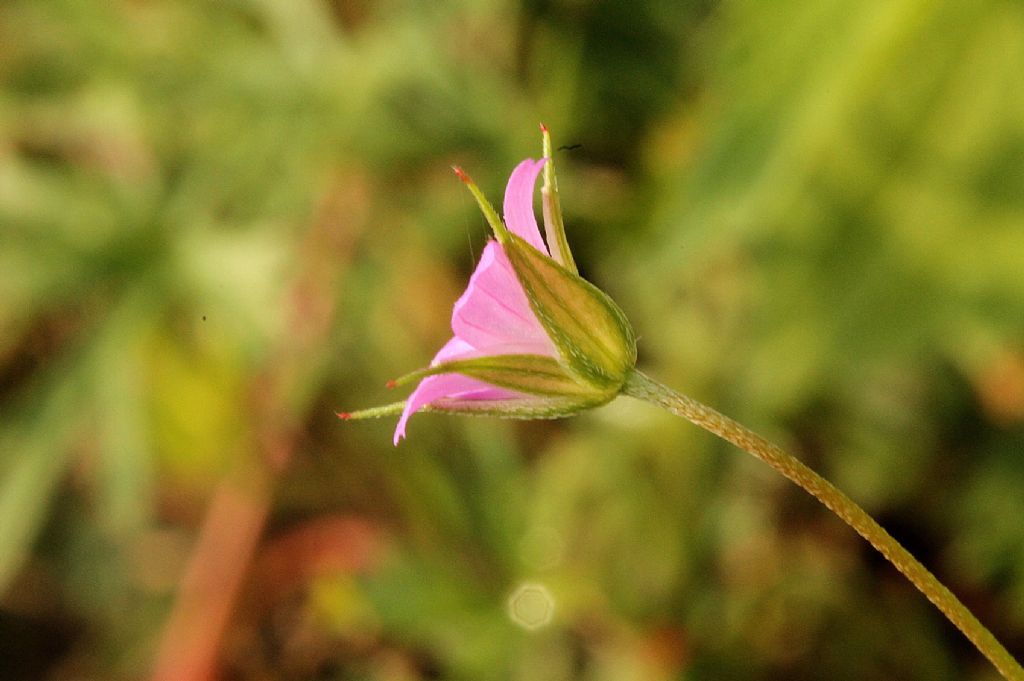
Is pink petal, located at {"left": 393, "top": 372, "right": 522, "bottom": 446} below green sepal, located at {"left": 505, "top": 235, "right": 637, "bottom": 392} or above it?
below

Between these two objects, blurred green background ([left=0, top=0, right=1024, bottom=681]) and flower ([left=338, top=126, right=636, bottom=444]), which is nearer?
flower ([left=338, top=126, right=636, bottom=444])

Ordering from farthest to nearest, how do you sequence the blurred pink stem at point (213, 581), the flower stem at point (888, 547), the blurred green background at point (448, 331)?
1. the blurred pink stem at point (213, 581)
2. the blurred green background at point (448, 331)
3. the flower stem at point (888, 547)

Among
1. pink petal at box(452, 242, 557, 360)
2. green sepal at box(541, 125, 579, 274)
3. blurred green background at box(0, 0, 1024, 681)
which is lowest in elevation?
blurred green background at box(0, 0, 1024, 681)

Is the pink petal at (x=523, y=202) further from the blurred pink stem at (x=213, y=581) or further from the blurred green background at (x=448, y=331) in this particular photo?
the blurred pink stem at (x=213, y=581)

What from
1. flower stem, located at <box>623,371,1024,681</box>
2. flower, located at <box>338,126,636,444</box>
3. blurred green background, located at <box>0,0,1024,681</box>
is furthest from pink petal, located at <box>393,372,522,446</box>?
blurred green background, located at <box>0,0,1024,681</box>

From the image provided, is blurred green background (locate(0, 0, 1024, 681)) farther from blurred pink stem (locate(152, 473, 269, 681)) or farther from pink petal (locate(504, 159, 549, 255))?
pink petal (locate(504, 159, 549, 255))

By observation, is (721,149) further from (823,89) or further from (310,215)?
(310,215)

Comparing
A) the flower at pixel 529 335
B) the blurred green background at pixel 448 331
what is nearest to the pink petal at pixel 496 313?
the flower at pixel 529 335
